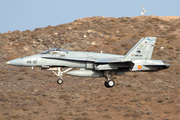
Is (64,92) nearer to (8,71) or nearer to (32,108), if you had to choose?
(32,108)

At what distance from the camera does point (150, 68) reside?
25938 millimetres

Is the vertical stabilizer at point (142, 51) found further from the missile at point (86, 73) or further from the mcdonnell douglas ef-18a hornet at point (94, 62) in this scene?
the missile at point (86, 73)

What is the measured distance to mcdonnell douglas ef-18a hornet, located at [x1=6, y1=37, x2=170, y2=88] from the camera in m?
25.5

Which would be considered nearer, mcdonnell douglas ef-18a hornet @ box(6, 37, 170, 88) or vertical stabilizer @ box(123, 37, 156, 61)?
mcdonnell douglas ef-18a hornet @ box(6, 37, 170, 88)

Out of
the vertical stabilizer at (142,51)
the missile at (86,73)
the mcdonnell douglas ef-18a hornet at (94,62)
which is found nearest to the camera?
the missile at (86,73)

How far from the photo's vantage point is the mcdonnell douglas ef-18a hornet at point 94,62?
83.8ft

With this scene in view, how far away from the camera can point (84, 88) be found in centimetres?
3984

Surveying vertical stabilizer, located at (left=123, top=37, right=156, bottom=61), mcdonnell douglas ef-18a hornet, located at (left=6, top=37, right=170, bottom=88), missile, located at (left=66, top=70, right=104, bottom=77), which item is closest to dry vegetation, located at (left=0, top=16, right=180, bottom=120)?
missile, located at (left=66, top=70, right=104, bottom=77)

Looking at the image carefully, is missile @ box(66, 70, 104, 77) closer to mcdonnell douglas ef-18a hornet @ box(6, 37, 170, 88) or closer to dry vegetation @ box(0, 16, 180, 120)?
mcdonnell douglas ef-18a hornet @ box(6, 37, 170, 88)

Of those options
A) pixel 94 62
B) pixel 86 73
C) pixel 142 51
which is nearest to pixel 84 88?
pixel 86 73

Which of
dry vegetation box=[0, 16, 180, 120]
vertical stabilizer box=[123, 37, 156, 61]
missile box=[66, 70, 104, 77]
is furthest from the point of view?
dry vegetation box=[0, 16, 180, 120]

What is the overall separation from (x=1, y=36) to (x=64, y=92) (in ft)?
74.6

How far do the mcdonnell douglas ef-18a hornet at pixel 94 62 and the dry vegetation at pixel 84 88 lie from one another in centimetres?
848

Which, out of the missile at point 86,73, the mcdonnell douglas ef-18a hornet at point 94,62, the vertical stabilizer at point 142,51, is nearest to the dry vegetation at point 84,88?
the missile at point 86,73
